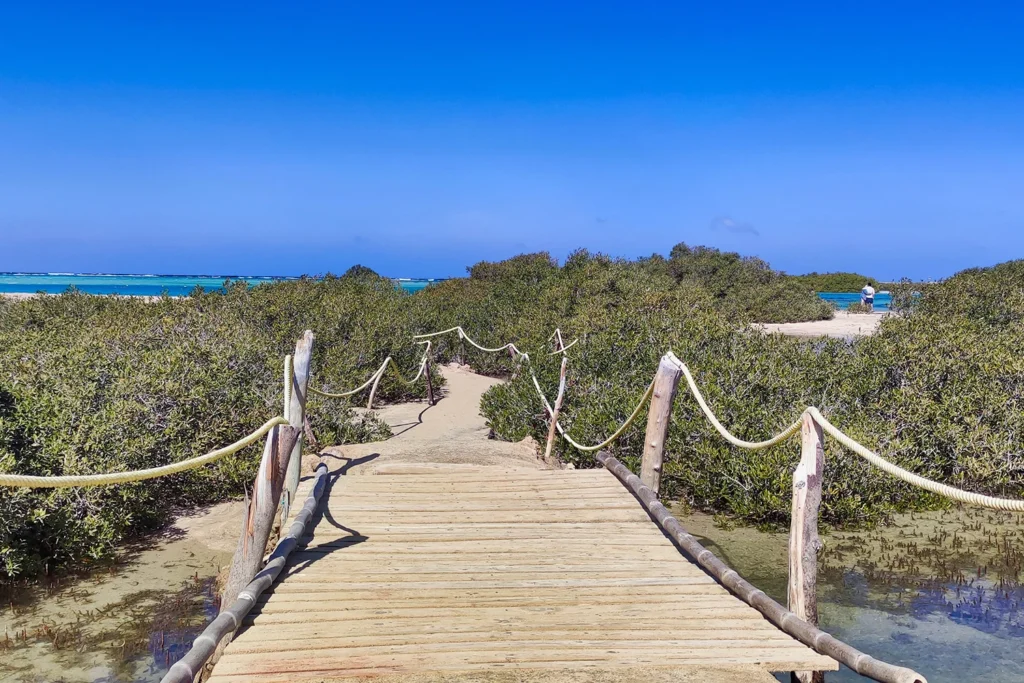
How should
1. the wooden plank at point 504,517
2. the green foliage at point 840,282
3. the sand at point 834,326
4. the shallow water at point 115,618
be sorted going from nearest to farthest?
the shallow water at point 115,618 < the wooden plank at point 504,517 < the sand at point 834,326 < the green foliage at point 840,282

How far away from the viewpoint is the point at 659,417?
6.83 meters

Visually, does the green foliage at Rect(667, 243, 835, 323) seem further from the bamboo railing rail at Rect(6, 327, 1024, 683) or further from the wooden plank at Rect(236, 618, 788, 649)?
the wooden plank at Rect(236, 618, 788, 649)

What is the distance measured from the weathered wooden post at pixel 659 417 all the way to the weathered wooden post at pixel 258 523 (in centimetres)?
344

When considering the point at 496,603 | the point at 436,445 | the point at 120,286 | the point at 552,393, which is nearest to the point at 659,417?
the point at 496,603

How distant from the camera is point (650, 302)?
16766mm

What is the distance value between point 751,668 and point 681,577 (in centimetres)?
130

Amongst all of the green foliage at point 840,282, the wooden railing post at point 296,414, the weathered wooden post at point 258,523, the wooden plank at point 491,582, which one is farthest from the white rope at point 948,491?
the green foliage at point 840,282

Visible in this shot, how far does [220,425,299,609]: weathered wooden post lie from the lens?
4.53 metres

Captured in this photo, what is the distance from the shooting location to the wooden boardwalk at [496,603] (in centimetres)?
366

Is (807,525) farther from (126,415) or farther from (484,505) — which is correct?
(126,415)

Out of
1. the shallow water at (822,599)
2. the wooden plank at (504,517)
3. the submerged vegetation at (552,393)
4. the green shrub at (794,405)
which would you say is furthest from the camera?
the green shrub at (794,405)

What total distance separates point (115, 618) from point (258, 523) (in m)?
2.12

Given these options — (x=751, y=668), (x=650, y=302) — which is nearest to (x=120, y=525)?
(x=751, y=668)

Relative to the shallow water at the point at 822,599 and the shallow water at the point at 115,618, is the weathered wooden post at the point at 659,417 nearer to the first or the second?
the shallow water at the point at 822,599
